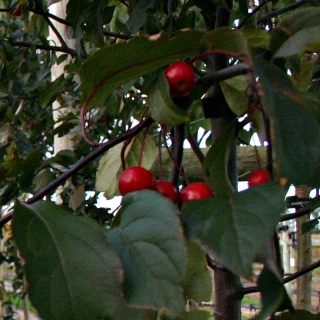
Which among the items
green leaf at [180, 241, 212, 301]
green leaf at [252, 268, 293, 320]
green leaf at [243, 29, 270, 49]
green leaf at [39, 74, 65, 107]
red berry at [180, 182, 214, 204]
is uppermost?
green leaf at [39, 74, 65, 107]

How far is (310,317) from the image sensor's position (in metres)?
0.40

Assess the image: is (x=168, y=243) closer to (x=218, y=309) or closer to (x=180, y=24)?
(x=218, y=309)

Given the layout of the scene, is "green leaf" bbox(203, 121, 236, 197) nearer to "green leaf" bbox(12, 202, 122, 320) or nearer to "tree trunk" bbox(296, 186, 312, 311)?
"green leaf" bbox(12, 202, 122, 320)

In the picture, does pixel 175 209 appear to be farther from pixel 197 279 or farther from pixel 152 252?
pixel 197 279

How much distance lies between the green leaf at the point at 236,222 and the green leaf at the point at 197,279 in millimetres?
139

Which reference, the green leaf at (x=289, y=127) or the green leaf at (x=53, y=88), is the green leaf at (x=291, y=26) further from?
the green leaf at (x=53, y=88)

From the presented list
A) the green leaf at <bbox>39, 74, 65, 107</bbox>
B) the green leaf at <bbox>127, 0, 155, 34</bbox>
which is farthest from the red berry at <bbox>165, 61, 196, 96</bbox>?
the green leaf at <bbox>39, 74, 65, 107</bbox>

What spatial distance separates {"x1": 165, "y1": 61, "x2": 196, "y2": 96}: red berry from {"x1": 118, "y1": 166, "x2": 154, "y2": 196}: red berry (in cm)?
7

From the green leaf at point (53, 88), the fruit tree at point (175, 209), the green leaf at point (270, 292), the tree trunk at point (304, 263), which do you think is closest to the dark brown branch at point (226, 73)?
the fruit tree at point (175, 209)

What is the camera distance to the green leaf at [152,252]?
27 cm

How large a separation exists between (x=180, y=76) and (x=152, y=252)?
0.42 ft

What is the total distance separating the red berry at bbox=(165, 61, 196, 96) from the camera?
34 centimetres

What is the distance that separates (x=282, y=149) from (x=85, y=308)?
14cm

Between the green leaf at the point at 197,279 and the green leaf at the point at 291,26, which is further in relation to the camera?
the green leaf at the point at 197,279
